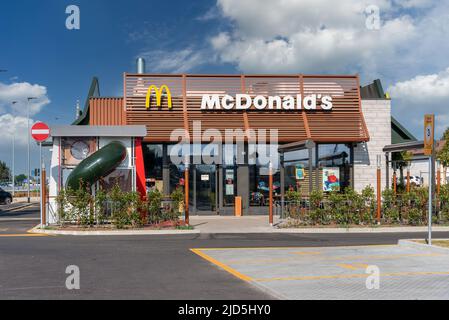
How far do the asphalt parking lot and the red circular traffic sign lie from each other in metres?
9.07

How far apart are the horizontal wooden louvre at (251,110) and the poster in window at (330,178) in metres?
1.83

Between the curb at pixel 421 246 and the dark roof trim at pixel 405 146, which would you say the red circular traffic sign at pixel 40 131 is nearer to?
the curb at pixel 421 246

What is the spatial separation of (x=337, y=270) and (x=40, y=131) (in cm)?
1349

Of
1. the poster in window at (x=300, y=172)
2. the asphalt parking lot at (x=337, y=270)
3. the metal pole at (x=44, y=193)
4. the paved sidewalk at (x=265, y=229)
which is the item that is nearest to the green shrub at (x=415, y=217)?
the paved sidewalk at (x=265, y=229)

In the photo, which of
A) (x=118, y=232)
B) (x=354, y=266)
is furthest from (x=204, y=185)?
(x=354, y=266)

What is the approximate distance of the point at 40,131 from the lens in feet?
63.4

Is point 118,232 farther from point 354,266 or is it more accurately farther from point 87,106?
point 87,106

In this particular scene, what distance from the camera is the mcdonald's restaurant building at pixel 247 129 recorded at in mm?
25453

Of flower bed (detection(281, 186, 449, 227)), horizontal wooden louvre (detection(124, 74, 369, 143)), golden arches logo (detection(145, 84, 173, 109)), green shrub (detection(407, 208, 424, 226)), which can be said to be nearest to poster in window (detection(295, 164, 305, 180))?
horizontal wooden louvre (detection(124, 74, 369, 143))

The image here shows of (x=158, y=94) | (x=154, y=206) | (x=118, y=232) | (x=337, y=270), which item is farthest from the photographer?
(x=158, y=94)

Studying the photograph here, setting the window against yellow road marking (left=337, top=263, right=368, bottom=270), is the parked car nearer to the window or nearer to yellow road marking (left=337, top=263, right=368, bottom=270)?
the window
